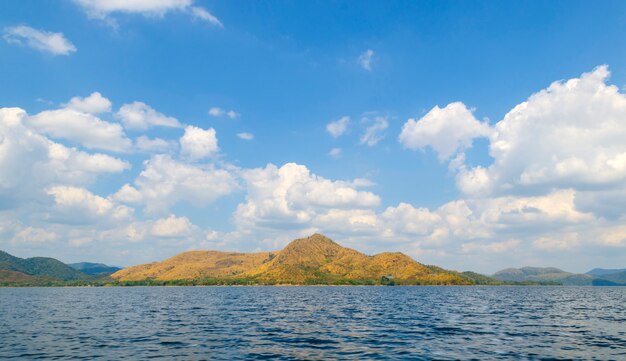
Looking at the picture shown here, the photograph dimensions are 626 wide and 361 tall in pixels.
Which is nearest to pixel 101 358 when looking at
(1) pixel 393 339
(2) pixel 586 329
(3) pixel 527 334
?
(1) pixel 393 339

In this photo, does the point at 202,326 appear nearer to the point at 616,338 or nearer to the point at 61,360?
the point at 61,360

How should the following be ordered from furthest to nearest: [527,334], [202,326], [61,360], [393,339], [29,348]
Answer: [202,326] → [527,334] → [393,339] → [29,348] → [61,360]

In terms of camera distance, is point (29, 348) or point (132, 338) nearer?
point (29, 348)

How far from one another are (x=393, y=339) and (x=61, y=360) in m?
38.0

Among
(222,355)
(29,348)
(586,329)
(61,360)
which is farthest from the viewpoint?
(586,329)

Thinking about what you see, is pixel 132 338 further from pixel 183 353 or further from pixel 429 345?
pixel 429 345

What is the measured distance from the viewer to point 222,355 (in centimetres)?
4244

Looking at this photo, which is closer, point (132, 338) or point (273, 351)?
point (273, 351)

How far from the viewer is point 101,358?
4069cm

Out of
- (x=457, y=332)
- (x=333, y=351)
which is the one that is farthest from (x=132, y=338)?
(x=457, y=332)

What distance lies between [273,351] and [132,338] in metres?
22.4

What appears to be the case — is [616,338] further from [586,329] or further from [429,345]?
[429,345]

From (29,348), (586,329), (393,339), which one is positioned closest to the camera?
A: (29,348)

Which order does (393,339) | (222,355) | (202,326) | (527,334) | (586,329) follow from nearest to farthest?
(222,355) < (393,339) < (527,334) < (586,329) < (202,326)
